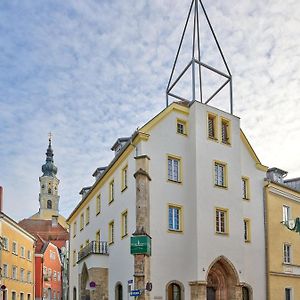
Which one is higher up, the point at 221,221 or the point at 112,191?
the point at 112,191

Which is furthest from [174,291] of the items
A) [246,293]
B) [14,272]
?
[14,272]

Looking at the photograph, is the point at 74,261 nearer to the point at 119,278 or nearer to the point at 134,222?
the point at 119,278

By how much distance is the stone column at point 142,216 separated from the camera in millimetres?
27828

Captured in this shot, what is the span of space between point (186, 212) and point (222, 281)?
5067 millimetres

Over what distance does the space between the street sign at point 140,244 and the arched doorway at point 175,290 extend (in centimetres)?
296

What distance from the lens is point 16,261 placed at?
58.0 m

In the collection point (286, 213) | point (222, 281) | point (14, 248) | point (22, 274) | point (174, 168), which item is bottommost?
point (22, 274)

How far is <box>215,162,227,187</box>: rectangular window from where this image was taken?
32.8 m

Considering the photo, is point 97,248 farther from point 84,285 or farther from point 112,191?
point 84,285

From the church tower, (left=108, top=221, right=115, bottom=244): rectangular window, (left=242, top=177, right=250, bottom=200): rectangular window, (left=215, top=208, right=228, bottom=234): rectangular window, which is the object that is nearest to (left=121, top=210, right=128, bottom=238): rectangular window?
(left=108, top=221, right=115, bottom=244): rectangular window

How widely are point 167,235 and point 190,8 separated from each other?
1527cm

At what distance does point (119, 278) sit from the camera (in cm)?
3269

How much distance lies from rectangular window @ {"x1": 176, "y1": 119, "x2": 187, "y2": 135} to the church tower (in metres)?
97.9

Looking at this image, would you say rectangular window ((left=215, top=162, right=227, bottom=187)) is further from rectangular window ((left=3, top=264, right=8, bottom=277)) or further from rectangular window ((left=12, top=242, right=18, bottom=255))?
rectangular window ((left=12, top=242, right=18, bottom=255))
